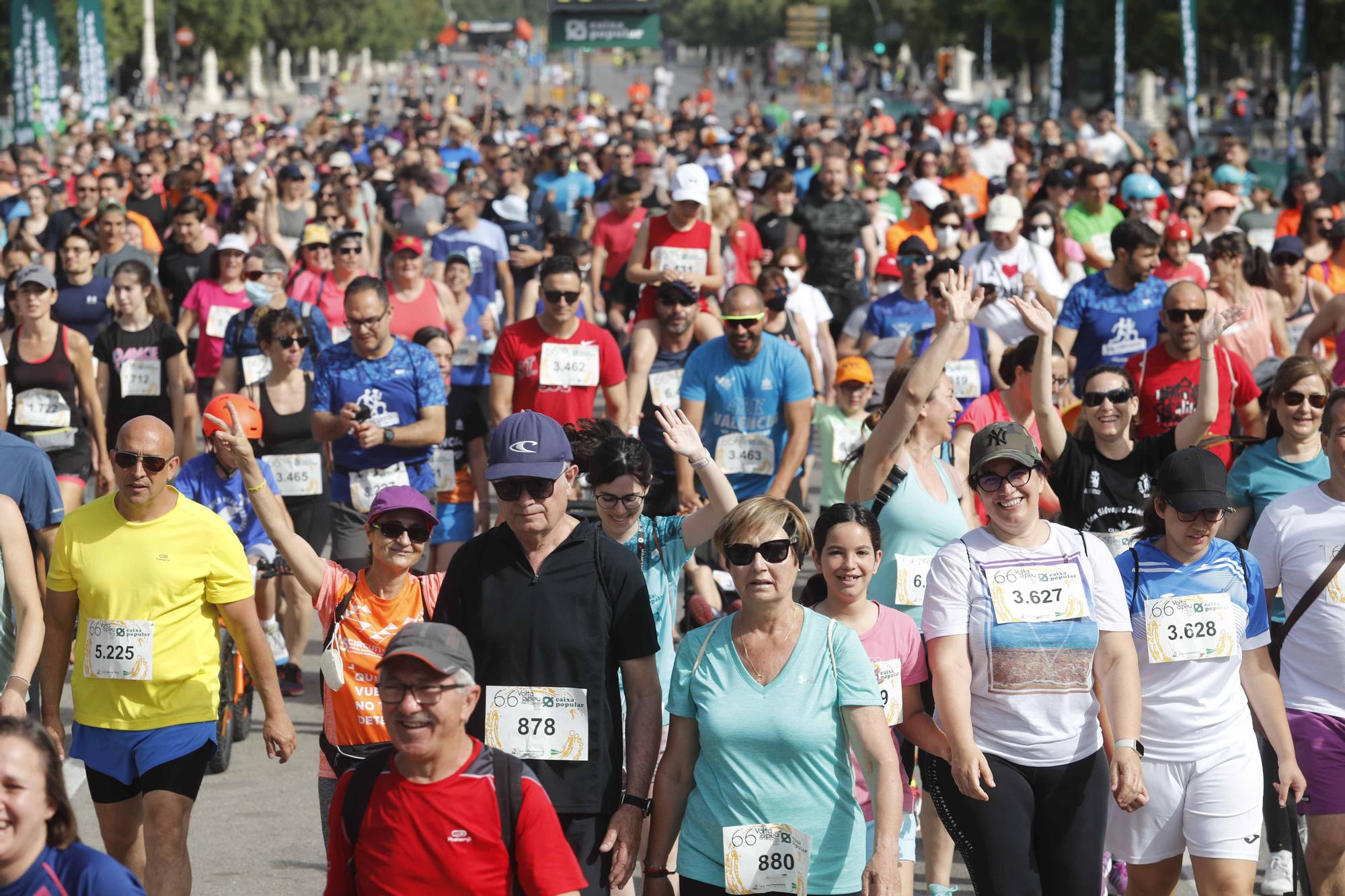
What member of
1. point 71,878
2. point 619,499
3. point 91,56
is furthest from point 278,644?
point 91,56

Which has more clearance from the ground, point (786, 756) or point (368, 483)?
Result: point (786, 756)

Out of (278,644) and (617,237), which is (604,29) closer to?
(617,237)

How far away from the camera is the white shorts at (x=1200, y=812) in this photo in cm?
559

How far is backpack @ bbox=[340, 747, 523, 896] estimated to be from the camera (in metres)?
4.25

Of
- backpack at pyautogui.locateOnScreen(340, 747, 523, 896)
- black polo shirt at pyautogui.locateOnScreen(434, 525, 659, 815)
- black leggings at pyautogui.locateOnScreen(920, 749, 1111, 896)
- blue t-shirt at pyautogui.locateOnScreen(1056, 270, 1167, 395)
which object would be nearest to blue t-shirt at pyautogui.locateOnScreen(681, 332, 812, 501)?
blue t-shirt at pyautogui.locateOnScreen(1056, 270, 1167, 395)

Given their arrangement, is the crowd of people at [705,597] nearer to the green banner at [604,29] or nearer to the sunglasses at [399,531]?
the sunglasses at [399,531]

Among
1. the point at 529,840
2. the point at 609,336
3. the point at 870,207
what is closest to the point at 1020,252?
the point at 609,336

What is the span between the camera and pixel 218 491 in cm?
836

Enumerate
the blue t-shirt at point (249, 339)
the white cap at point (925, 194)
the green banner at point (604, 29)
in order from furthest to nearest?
the green banner at point (604, 29), the white cap at point (925, 194), the blue t-shirt at point (249, 339)

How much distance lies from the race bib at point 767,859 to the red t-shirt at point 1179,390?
165 inches

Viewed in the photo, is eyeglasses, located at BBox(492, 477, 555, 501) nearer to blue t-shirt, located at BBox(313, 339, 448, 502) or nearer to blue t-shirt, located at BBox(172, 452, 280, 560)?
blue t-shirt, located at BBox(172, 452, 280, 560)

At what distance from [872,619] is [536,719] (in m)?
1.15

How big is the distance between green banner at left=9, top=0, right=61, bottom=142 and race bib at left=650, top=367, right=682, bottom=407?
113 feet

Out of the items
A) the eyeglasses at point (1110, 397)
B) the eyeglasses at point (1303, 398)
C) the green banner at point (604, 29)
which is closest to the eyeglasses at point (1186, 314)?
the eyeglasses at point (1110, 397)
